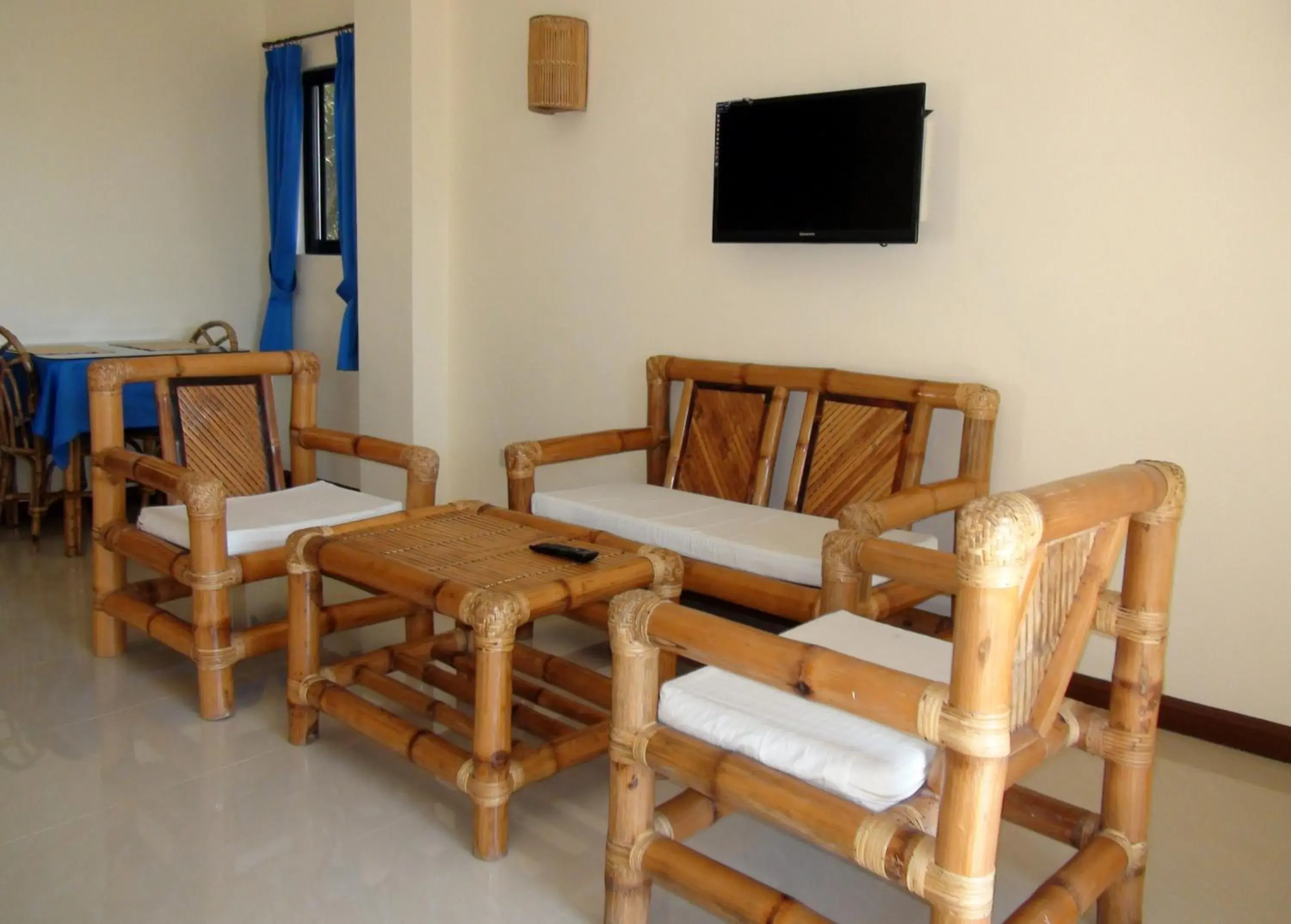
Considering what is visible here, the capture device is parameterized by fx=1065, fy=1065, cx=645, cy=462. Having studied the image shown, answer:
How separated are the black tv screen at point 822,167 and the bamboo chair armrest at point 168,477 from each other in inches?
66.8

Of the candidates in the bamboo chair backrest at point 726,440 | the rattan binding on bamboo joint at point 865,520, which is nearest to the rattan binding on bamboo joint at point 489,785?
the rattan binding on bamboo joint at point 865,520

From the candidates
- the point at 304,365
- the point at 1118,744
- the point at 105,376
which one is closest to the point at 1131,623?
the point at 1118,744

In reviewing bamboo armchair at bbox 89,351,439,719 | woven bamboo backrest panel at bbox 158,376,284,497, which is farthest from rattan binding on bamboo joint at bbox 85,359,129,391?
woven bamboo backrest panel at bbox 158,376,284,497

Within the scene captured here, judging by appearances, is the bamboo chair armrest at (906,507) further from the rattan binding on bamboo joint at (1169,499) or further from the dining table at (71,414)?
the dining table at (71,414)

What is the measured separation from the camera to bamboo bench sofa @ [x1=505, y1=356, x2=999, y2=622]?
2547mm

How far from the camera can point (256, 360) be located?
3.28 m

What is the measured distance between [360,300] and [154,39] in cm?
182

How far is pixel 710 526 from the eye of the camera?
9.39ft

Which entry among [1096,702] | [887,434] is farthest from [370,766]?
[1096,702]

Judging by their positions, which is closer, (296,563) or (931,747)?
(931,747)

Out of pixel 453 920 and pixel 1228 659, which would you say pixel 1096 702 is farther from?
pixel 453 920

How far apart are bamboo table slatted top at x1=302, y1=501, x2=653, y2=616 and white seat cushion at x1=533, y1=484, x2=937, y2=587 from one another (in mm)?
280

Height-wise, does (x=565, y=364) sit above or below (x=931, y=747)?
above

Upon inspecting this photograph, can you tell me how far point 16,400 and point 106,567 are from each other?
160 centimetres
